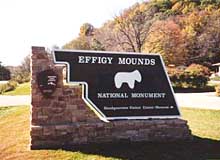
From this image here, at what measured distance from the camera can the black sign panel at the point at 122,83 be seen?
8.81m

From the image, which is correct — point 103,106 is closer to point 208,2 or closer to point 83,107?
point 83,107

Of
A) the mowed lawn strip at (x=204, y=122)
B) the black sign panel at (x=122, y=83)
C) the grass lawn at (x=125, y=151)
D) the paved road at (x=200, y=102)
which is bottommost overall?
the grass lawn at (x=125, y=151)

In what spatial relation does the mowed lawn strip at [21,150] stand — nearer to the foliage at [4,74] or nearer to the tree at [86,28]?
the foliage at [4,74]

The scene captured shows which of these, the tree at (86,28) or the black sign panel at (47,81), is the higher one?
the tree at (86,28)

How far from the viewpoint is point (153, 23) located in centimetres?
5503

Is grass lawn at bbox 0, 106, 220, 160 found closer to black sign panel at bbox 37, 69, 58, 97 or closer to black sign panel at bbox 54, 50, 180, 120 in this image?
black sign panel at bbox 54, 50, 180, 120

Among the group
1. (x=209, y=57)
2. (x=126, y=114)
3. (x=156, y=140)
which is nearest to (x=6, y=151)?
(x=126, y=114)

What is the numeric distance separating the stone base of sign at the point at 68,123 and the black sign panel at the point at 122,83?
0.60 ft

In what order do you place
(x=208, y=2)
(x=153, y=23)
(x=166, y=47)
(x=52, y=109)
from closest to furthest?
(x=52, y=109) < (x=166, y=47) < (x=153, y=23) < (x=208, y=2)

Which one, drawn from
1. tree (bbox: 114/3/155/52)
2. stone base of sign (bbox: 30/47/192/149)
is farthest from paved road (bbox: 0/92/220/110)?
tree (bbox: 114/3/155/52)

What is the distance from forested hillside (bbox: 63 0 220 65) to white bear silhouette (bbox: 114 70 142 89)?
131 feet

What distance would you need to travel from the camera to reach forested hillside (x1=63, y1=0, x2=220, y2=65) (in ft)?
169

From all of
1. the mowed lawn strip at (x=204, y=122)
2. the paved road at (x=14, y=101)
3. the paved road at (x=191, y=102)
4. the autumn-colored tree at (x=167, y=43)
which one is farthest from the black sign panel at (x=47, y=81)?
the autumn-colored tree at (x=167, y=43)

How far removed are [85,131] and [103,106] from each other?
0.66 metres
